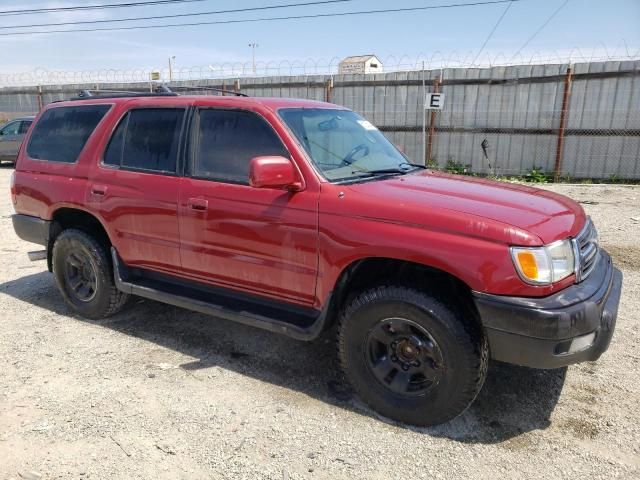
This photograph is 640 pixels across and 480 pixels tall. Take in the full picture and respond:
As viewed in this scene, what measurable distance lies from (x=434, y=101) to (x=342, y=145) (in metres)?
8.77

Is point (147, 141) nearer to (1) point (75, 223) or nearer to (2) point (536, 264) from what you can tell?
(1) point (75, 223)

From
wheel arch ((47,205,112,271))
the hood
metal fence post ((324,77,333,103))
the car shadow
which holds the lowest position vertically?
the car shadow

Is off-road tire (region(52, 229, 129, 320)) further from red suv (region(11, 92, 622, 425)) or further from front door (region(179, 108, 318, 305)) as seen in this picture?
front door (region(179, 108, 318, 305))

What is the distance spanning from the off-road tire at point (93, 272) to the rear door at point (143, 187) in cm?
25

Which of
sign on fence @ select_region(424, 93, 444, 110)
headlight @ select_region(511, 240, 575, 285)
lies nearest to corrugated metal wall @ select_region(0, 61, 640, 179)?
sign on fence @ select_region(424, 93, 444, 110)

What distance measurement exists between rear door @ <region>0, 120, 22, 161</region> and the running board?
15.0 meters

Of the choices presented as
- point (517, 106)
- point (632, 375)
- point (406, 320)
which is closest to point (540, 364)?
point (406, 320)

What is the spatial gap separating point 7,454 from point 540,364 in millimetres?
2830

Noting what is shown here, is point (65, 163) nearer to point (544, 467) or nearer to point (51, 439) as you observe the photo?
point (51, 439)

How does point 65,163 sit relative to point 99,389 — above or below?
above

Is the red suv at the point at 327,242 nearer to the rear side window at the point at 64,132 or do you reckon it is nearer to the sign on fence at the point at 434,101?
the rear side window at the point at 64,132

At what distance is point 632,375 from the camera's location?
346 centimetres

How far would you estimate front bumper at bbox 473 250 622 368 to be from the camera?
8.15ft

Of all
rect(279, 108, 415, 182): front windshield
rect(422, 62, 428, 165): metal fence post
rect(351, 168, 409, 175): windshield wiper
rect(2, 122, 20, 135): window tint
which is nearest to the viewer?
rect(279, 108, 415, 182): front windshield
